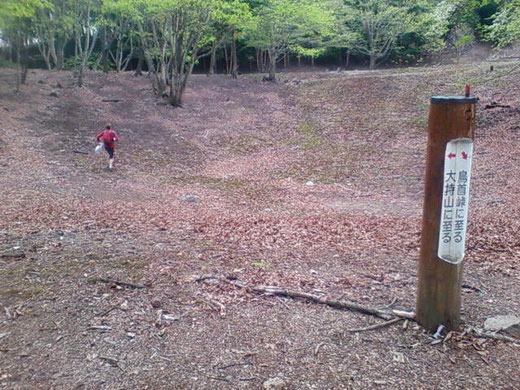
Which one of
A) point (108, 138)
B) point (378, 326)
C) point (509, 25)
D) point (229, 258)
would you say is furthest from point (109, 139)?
point (509, 25)

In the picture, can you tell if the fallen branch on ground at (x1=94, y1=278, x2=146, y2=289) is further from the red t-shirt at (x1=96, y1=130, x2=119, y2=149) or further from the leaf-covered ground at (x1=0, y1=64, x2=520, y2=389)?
the red t-shirt at (x1=96, y1=130, x2=119, y2=149)

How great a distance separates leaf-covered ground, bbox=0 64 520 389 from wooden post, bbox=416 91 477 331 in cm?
23

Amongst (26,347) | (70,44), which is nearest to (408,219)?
(26,347)

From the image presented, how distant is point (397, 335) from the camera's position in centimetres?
381

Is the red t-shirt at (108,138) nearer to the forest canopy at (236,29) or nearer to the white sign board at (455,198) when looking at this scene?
the forest canopy at (236,29)

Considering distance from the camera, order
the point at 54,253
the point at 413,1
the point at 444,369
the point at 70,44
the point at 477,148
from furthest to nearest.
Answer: the point at 70,44 → the point at 413,1 → the point at 477,148 → the point at 54,253 → the point at 444,369

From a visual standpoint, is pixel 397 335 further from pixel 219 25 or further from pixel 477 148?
pixel 219 25

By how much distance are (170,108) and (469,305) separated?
62.8 ft

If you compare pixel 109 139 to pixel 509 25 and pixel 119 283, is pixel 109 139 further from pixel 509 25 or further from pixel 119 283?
pixel 509 25

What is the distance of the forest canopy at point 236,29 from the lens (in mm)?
15758

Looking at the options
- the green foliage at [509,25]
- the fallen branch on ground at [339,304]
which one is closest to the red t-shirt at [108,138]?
the fallen branch on ground at [339,304]

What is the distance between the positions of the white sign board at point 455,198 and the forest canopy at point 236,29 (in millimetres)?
10366

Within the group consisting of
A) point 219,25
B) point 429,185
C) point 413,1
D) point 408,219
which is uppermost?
point 413,1

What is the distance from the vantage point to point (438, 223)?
363 centimetres
